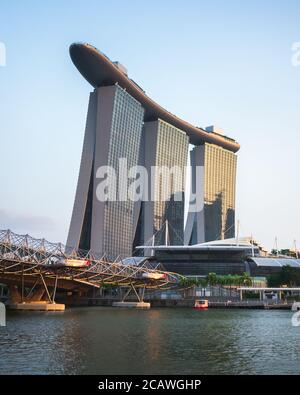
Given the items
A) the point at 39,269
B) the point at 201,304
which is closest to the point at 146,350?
the point at 39,269

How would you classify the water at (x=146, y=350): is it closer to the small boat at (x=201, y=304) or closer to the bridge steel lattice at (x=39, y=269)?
the bridge steel lattice at (x=39, y=269)

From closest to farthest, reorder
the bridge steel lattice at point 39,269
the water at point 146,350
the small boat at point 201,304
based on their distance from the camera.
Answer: the water at point 146,350 → the bridge steel lattice at point 39,269 → the small boat at point 201,304

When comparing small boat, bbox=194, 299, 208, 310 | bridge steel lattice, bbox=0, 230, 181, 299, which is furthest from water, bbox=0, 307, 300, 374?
small boat, bbox=194, 299, 208, 310

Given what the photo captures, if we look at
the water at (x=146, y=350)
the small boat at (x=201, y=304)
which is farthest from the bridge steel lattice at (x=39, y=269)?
the water at (x=146, y=350)

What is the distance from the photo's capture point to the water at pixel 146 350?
31.0 m

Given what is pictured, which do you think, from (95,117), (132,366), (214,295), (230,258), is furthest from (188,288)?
(132,366)

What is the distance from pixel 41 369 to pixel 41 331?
75.4 ft

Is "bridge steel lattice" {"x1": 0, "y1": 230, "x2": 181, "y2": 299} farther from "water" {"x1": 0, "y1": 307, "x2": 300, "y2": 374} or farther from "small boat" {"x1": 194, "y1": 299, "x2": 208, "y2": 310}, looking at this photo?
"water" {"x1": 0, "y1": 307, "x2": 300, "y2": 374}

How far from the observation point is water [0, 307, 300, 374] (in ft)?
102

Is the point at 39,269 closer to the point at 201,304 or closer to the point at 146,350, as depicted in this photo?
the point at 201,304

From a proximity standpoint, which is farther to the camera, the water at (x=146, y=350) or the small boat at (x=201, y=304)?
the small boat at (x=201, y=304)

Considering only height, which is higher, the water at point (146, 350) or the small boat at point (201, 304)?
the small boat at point (201, 304)

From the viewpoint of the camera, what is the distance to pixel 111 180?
7687 inches
